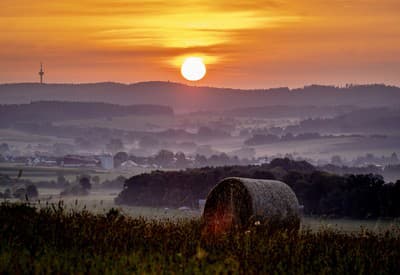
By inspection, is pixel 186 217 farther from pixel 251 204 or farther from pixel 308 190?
pixel 308 190

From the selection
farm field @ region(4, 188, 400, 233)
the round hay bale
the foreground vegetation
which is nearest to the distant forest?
farm field @ region(4, 188, 400, 233)

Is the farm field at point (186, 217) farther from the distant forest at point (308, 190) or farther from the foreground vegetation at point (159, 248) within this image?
the distant forest at point (308, 190)

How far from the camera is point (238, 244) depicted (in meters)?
14.4

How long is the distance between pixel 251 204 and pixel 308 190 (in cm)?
3352

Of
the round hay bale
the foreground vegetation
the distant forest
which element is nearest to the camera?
the foreground vegetation

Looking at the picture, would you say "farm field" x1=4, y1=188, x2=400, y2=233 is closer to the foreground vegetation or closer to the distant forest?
the foreground vegetation

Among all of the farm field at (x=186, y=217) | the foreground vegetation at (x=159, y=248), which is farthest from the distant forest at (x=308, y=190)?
the foreground vegetation at (x=159, y=248)

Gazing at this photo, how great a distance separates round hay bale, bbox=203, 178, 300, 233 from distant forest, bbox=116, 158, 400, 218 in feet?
70.1

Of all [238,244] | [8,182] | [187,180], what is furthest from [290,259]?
[8,182]

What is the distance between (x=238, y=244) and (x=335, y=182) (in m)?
42.9

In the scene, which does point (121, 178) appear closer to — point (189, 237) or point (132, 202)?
point (132, 202)

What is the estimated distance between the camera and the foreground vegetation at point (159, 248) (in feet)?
40.7

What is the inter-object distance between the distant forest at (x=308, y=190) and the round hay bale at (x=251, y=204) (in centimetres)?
2137

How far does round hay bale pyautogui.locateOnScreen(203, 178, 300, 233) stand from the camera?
23797 mm
